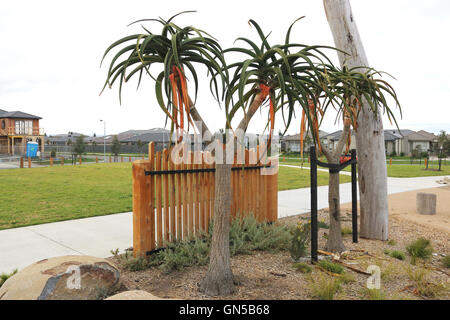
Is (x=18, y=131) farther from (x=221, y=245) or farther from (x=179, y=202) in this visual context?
(x=221, y=245)

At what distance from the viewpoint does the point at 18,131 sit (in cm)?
4491

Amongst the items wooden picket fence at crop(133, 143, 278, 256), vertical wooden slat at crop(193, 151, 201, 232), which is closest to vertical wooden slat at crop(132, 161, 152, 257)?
wooden picket fence at crop(133, 143, 278, 256)

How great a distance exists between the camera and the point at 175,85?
10.0 ft

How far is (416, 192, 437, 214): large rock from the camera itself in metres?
8.08

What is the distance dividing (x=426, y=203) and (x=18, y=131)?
50311 millimetres

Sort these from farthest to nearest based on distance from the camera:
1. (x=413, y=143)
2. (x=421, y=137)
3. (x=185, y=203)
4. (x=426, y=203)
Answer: (x=413, y=143)
(x=421, y=137)
(x=426, y=203)
(x=185, y=203)

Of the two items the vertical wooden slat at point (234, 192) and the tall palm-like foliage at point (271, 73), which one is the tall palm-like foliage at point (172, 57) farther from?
the vertical wooden slat at point (234, 192)

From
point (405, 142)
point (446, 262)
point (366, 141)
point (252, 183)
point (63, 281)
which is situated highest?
point (405, 142)

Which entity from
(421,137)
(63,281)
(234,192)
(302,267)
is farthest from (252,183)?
(421,137)

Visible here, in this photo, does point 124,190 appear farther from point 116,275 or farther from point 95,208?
point 116,275

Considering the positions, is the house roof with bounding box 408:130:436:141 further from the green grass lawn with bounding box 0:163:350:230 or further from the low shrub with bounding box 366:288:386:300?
the low shrub with bounding box 366:288:386:300

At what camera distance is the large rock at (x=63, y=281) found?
9.68 ft
